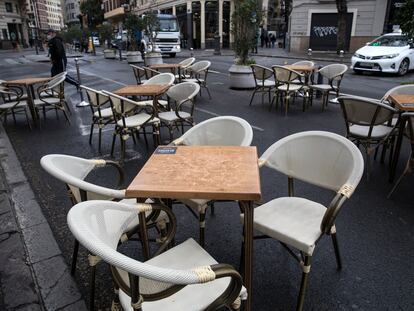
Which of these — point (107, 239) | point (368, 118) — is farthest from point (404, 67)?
point (107, 239)

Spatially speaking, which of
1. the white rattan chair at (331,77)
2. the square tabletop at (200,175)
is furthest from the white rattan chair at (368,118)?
the white rattan chair at (331,77)

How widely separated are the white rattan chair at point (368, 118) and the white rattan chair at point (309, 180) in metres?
1.61

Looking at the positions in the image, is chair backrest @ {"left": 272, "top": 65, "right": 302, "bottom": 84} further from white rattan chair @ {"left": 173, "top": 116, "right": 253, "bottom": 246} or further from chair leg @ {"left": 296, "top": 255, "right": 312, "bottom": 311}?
chair leg @ {"left": 296, "top": 255, "right": 312, "bottom": 311}

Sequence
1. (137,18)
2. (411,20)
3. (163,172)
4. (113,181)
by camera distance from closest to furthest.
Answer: (163,172)
(113,181)
(411,20)
(137,18)

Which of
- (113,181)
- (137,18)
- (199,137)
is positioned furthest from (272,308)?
(137,18)

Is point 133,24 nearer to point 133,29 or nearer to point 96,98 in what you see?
point 133,29

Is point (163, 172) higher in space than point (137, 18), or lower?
lower

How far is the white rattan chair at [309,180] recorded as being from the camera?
2.04 metres

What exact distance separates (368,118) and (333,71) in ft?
13.6

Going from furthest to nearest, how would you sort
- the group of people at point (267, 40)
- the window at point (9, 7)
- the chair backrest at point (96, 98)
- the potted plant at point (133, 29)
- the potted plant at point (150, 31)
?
the window at point (9, 7) < the group of people at point (267, 40) < the potted plant at point (133, 29) < the potted plant at point (150, 31) < the chair backrest at point (96, 98)

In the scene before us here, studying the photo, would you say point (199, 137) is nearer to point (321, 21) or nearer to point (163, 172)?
point (163, 172)

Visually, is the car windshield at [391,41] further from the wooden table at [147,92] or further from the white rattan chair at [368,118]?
the wooden table at [147,92]

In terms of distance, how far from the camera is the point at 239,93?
9711 mm

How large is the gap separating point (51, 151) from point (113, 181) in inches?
71.7
